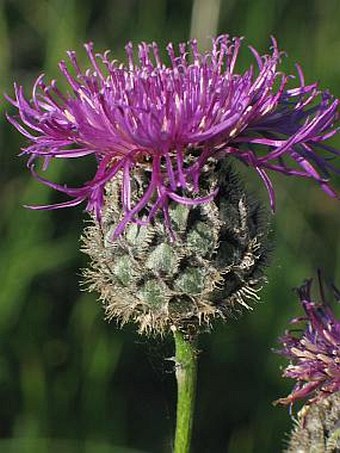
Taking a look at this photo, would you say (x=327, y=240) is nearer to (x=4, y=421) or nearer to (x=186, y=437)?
(x=4, y=421)

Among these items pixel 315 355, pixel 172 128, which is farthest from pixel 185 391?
pixel 172 128

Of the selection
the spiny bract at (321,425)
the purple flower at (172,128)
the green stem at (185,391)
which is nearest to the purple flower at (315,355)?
the spiny bract at (321,425)

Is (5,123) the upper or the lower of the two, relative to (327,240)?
upper

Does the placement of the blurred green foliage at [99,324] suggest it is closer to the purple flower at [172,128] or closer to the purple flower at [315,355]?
the purple flower at [315,355]

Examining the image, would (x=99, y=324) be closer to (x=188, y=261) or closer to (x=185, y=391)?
(x=185, y=391)

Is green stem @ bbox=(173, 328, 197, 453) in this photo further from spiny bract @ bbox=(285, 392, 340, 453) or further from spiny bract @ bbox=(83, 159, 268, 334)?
spiny bract @ bbox=(285, 392, 340, 453)

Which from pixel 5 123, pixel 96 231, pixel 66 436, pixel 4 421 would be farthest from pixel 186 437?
pixel 5 123

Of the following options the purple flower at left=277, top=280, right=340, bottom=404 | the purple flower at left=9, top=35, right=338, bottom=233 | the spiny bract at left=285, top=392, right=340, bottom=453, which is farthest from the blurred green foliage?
the purple flower at left=9, top=35, right=338, bottom=233
